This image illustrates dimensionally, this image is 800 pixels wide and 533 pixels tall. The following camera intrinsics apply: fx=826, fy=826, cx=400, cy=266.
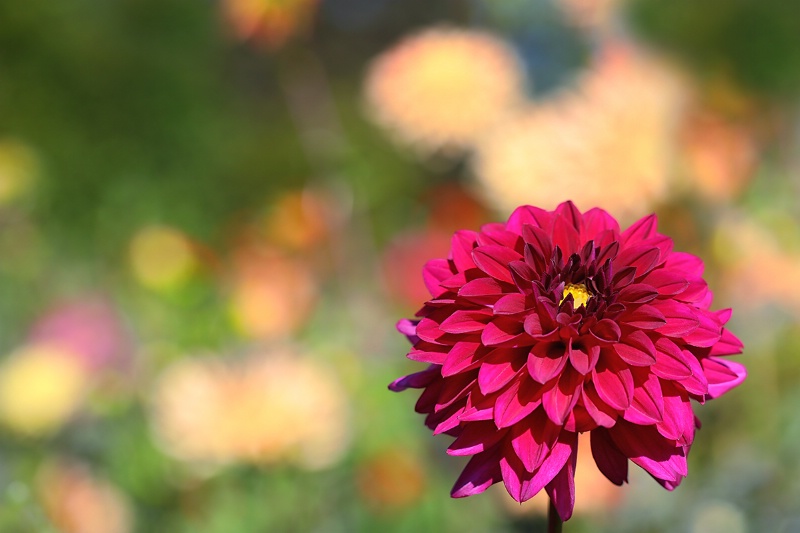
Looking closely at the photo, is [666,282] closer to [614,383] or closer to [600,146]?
[614,383]

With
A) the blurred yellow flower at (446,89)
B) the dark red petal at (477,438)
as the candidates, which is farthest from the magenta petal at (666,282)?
the blurred yellow flower at (446,89)

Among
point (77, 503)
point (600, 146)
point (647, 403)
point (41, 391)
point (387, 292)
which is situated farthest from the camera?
point (387, 292)

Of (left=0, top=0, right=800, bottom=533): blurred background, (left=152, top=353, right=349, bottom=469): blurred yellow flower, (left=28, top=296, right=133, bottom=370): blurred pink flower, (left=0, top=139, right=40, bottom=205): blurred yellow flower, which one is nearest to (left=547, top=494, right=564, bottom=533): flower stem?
(left=0, top=0, right=800, bottom=533): blurred background

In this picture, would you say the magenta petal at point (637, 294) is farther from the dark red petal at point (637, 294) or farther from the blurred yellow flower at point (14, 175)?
the blurred yellow flower at point (14, 175)

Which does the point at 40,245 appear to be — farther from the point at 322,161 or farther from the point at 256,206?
the point at 322,161

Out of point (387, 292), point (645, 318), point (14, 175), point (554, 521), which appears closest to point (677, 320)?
point (645, 318)

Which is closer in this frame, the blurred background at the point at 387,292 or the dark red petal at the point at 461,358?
the dark red petal at the point at 461,358
